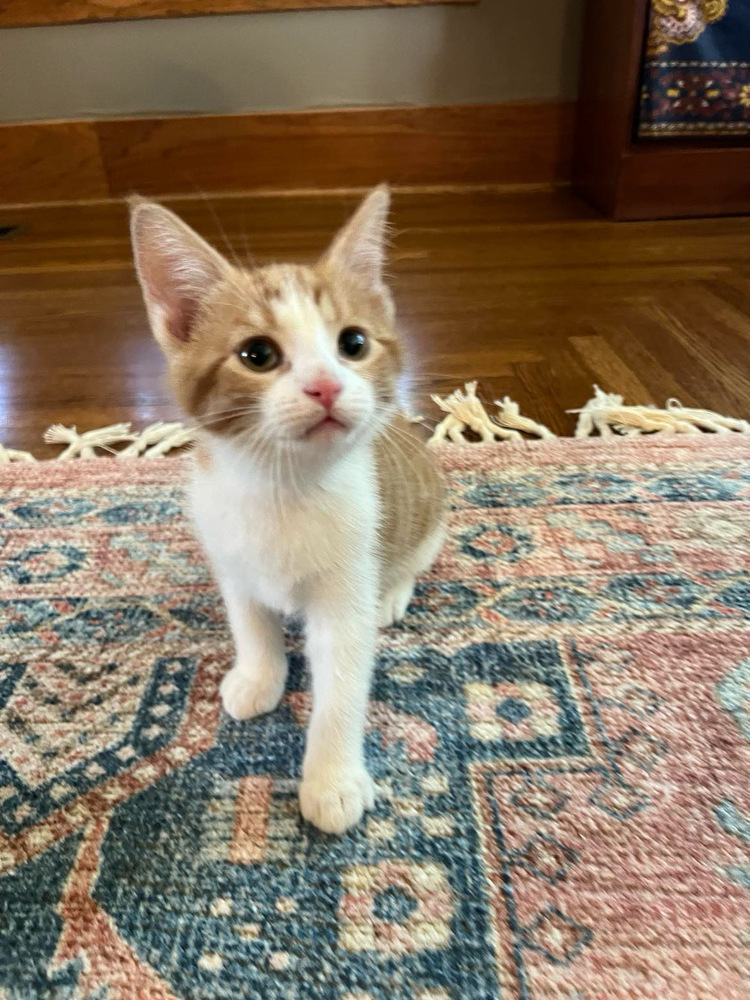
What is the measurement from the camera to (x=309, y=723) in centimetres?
71

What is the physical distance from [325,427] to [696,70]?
2.08 metres

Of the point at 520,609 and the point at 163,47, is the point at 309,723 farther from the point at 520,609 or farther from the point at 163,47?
the point at 163,47

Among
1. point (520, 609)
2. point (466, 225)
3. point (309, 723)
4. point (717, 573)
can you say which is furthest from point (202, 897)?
point (466, 225)

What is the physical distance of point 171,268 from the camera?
63 centimetres

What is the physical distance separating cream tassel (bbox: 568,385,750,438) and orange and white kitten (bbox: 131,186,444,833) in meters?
0.65

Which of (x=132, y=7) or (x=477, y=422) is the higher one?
(x=132, y=7)

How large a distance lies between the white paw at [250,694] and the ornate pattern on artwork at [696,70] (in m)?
2.07

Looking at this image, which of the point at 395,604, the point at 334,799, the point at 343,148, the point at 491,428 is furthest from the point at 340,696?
the point at 343,148

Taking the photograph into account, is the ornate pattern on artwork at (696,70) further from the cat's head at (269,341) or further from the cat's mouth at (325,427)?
the cat's mouth at (325,427)

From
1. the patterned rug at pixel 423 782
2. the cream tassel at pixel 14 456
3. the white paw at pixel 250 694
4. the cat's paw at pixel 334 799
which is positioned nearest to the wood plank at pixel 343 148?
the cream tassel at pixel 14 456

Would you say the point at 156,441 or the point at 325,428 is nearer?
the point at 325,428

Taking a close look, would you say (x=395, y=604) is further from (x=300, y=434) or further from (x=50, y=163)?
(x=50, y=163)

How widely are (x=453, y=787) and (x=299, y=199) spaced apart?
243 cm

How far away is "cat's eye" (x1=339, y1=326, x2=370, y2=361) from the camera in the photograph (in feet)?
2.08
